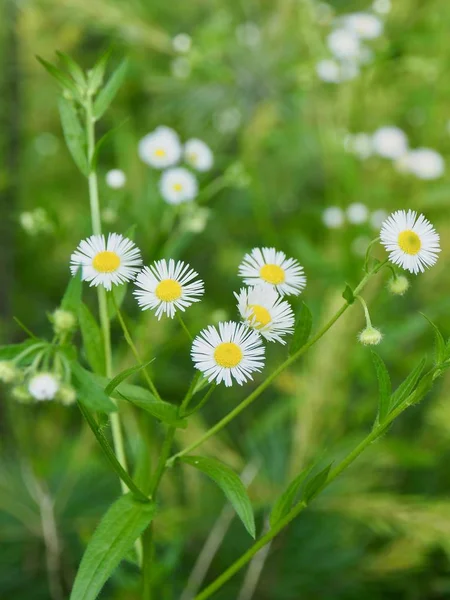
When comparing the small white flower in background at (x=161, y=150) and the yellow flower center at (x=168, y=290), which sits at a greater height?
the small white flower in background at (x=161, y=150)

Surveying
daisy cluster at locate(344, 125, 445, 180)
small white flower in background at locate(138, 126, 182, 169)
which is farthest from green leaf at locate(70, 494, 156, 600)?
daisy cluster at locate(344, 125, 445, 180)

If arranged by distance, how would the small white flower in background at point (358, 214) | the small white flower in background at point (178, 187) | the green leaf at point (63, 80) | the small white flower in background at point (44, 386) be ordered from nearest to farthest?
1. the small white flower in background at point (44, 386)
2. the green leaf at point (63, 80)
3. the small white flower in background at point (178, 187)
4. the small white flower in background at point (358, 214)

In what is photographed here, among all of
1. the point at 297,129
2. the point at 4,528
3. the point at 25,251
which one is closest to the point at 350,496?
the point at 4,528

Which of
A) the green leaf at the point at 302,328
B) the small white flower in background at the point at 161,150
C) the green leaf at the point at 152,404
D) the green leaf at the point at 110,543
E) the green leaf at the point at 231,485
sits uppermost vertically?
the small white flower in background at the point at 161,150

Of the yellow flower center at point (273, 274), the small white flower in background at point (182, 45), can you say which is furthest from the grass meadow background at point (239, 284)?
the yellow flower center at point (273, 274)

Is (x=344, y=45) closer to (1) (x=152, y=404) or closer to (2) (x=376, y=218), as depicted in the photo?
(2) (x=376, y=218)

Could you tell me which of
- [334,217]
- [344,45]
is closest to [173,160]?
[334,217]

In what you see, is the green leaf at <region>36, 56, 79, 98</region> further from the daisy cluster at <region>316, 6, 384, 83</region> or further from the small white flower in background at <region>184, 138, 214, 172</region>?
the daisy cluster at <region>316, 6, 384, 83</region>

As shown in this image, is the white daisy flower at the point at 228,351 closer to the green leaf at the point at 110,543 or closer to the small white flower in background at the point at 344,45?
the green leaf at the point at 110,543
